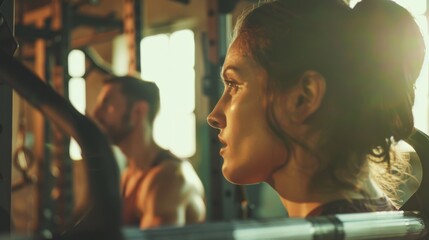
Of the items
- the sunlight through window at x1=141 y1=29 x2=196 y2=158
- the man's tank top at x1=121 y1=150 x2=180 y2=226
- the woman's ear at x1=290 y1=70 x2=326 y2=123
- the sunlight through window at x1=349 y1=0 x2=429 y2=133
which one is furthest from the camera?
the sunlight through window at x1=141 y1=29 x2=196 y2=158

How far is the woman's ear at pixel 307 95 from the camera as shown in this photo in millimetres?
991

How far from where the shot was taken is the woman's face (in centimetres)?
102

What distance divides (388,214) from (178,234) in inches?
13.6

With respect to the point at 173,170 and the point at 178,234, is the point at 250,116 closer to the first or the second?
the point at 178,234

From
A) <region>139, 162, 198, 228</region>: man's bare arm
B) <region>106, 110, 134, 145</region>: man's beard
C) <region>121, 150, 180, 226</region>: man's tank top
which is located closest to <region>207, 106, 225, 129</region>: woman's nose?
<region>139, 162, 198, 228</region>: man's bare arm

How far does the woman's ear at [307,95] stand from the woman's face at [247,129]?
2.0 inches

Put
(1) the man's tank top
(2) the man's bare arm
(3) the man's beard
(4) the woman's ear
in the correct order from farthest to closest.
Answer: (3) the man's beard < (1) the man's tank top < (2) the man's bare arm < (4) the woman's ear

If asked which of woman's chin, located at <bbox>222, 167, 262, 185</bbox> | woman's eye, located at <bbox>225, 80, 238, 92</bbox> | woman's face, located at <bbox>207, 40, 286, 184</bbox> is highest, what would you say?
woman's eye, located at <bbox>225, 80, 238, 92</bbox>

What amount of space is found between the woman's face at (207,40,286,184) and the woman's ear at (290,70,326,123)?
0.05 metres

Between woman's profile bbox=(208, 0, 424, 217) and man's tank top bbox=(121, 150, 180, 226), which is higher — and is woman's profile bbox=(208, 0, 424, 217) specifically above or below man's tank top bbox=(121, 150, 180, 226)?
above

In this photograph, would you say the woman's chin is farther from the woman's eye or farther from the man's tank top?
the man's tank top

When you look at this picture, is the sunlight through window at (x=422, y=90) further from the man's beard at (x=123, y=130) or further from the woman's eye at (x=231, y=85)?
the woman's eye at (x=231, y=85)

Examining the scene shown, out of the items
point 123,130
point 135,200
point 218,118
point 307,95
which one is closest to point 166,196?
point 135,200

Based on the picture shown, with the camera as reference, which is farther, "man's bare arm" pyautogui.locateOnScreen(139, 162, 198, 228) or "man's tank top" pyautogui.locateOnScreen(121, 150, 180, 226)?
"man's tank top" pyautogui.locateOnScreen(121, 150, 180, 226)
